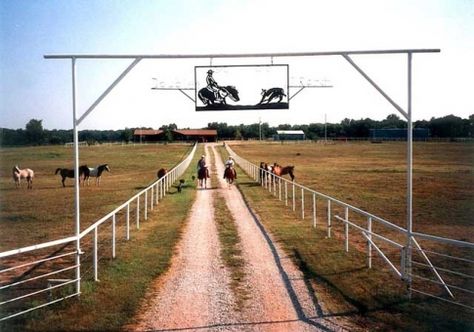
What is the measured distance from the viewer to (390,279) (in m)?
8.66

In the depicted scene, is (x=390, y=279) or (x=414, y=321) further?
(x=390, y=279)

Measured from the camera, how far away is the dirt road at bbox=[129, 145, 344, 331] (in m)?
6.47

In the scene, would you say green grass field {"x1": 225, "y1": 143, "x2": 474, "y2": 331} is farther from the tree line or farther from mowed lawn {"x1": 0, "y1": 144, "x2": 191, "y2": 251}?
the tree line

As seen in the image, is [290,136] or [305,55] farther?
Answer: [290,136]

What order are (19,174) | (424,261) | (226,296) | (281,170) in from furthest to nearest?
(281,170) → (19,174) → (424,261) → (226,296)

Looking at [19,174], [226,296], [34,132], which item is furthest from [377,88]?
[34,132]

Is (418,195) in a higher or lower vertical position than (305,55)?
lower

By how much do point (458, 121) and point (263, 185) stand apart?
8113 cm

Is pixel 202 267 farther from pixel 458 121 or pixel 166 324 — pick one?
pixel 458 121

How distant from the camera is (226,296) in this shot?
24.9ft

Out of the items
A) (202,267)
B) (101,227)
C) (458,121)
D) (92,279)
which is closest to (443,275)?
(202,267)

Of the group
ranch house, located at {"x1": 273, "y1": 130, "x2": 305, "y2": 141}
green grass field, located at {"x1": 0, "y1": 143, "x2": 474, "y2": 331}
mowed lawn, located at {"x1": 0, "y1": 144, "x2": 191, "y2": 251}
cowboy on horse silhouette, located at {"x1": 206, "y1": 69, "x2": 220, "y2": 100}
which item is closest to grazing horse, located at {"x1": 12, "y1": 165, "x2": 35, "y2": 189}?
mowed lawn, located at {"x1": 0, "y1": 144, "x2": 191, "y2": 251}

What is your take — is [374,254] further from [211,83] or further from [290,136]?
[290,136]

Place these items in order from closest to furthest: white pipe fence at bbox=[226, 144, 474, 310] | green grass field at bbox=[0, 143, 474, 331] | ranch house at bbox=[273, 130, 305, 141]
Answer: green grass field at bbox=[0, 143, 474, 331]
white pipe fence at bbox=[226, 144, 474, 310]
ranch house at bbox=[273, 130, 305, 141]
